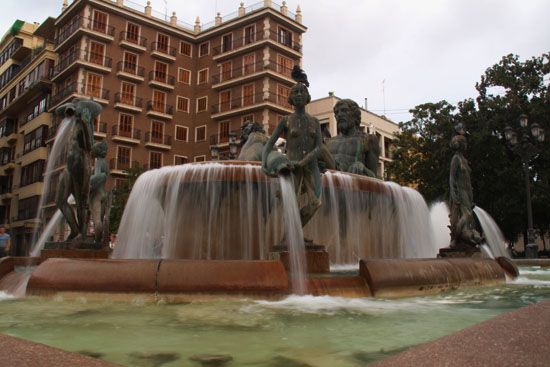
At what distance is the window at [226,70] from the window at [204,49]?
383 cm

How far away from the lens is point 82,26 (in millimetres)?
45250

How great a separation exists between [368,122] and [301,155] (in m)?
50.0

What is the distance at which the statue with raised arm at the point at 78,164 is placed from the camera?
7496 millimetres

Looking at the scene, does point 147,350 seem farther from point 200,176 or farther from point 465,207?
point 465,207

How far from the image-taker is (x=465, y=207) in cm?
1023

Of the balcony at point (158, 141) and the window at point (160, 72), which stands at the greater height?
the window at point (160, 72)

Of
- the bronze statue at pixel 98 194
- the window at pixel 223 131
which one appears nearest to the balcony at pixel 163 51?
the window at pixel 223 131

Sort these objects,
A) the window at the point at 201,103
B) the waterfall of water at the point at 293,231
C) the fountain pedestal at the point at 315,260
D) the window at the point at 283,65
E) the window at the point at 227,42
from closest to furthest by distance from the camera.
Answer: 1. the waterfall of water at the point at 293,231
2. the fountain pedestal at the point at 315,260
3. the window at the point at 283,65
4. the window at the point at 227,42
5. the window at the point at 201,103

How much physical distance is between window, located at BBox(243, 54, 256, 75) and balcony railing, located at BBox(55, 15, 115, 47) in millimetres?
13151

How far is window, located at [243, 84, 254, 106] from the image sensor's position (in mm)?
47906

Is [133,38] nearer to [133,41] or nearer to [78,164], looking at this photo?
[133,41]

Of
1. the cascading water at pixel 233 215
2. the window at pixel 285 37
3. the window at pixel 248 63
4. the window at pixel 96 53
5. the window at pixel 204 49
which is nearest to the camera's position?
the cascading water at pixel 233 215

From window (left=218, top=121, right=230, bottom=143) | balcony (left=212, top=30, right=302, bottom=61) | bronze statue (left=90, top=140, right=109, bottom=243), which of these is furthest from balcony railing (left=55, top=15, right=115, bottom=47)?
bronze statue (left=90, top=140, right=109, bottom=243)

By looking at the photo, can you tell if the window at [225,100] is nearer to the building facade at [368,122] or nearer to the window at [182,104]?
the window at [182,104]
